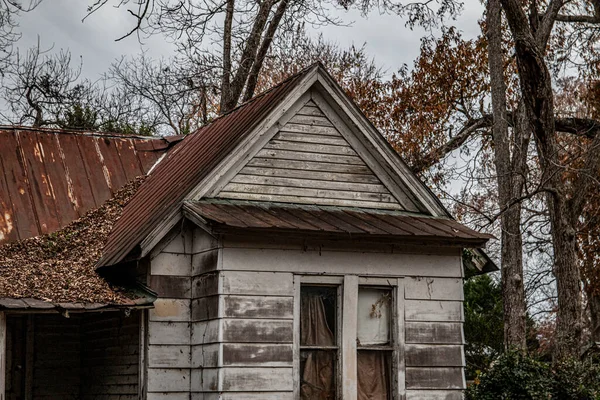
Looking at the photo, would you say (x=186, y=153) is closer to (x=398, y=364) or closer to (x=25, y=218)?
(x=25, y=218)

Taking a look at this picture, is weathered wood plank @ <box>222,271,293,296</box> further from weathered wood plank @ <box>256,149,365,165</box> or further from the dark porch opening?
the dark porch opening

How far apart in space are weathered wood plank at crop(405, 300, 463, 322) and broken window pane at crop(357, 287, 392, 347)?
0.29 m

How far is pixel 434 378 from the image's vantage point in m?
12.1

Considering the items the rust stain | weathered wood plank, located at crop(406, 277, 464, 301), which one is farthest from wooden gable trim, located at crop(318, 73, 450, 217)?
the rust stain

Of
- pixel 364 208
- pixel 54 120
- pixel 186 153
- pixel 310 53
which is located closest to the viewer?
pixel 364 208

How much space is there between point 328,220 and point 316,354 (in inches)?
67.8

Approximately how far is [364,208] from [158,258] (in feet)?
10.1

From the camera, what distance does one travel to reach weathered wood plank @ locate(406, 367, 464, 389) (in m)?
11.9

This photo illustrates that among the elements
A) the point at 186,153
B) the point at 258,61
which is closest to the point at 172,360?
the point at 186,153

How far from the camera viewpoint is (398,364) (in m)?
11.9

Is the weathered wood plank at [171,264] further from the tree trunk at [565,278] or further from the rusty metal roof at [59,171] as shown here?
the tree trunk at [565,278]

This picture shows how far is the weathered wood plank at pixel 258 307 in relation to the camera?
1107 cm

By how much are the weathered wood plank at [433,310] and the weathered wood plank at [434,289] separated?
7 centimetres

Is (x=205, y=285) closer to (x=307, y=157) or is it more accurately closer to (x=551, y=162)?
(x=307, y=157)
